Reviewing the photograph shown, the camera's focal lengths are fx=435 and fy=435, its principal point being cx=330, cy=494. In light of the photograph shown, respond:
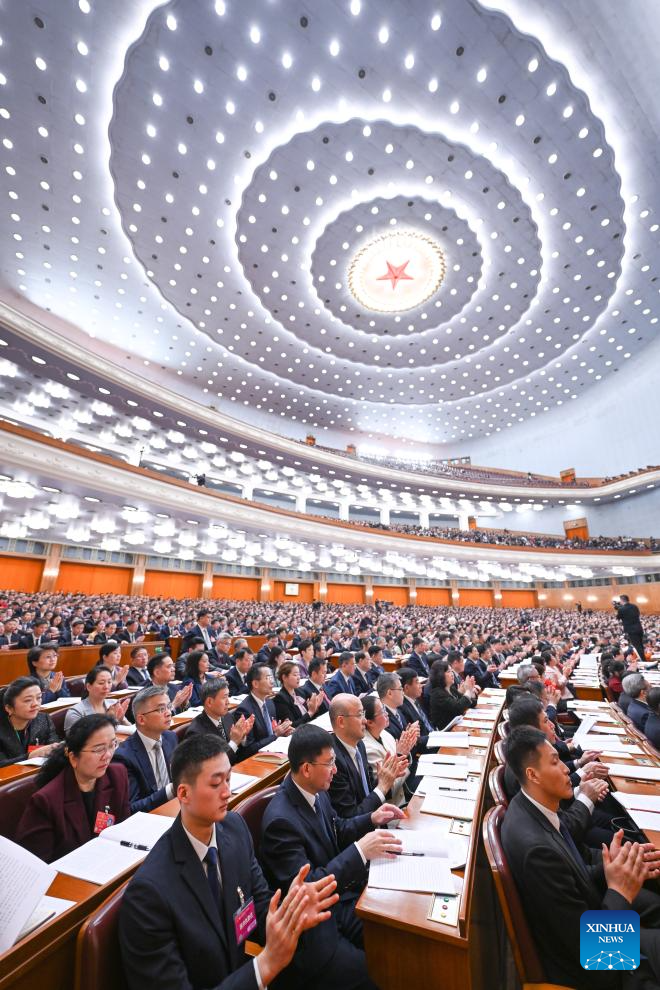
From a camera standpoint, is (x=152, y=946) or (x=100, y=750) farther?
(x=100, y=750)

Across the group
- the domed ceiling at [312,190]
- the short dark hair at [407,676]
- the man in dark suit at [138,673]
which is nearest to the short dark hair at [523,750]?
the short dark hair at [407,676]

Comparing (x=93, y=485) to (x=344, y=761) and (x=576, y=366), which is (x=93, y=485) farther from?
(x=576, y=366)

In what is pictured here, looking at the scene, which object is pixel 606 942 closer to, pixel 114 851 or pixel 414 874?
pixel 414 874

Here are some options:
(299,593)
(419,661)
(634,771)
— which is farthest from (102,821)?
(299,593)

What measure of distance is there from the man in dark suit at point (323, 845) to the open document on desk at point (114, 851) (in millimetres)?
451

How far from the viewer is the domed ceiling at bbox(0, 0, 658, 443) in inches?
378

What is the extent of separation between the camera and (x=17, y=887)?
3.94 ft

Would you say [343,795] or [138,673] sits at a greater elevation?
[138,673]

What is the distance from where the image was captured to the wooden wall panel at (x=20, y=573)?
15.4m

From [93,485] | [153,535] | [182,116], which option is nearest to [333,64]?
[182,116]

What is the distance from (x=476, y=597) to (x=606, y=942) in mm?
27607

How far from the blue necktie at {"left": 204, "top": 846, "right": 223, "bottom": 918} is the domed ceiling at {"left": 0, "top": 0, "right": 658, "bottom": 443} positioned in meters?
13.7

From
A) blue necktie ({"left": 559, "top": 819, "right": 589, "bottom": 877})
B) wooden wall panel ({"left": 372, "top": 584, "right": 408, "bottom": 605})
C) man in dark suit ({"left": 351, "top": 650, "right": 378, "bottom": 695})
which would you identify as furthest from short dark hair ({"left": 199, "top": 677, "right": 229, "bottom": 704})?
wooden wall panel ({"left": 372, "top": 584, "right": 408, "bottom": 605})

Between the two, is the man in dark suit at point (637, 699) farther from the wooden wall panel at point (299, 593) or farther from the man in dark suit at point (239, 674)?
the wooden wall panel at point (299, 593)
